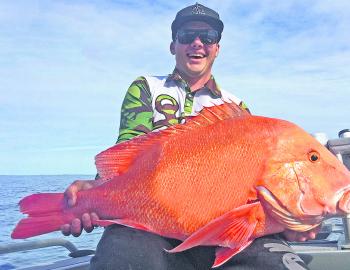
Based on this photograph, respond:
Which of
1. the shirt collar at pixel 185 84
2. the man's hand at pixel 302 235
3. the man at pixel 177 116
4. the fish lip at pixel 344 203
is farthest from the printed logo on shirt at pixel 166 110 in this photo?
the fish lip at pixel 344 203

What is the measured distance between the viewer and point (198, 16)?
12.7 ft

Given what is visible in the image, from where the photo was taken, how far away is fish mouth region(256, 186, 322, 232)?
2.29 m

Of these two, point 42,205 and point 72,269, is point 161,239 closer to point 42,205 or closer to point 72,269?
point 42,205

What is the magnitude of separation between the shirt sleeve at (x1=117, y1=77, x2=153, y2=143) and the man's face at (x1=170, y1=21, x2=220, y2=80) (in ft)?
1.30

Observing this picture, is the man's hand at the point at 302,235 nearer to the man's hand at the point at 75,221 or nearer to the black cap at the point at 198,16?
the man's hand at the point at 75,221

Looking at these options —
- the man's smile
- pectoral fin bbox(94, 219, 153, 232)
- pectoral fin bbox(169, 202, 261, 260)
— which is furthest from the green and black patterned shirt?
pectoral fin bbox(169, 202, 261, 260)

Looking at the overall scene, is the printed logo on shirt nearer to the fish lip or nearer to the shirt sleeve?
the shirt sleeve

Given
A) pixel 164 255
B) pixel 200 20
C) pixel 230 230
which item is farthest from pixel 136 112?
pixel 230 230

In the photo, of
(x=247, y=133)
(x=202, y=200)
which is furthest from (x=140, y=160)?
(x=247, y=133)

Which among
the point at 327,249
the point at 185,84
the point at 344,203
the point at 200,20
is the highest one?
the point at 200,20

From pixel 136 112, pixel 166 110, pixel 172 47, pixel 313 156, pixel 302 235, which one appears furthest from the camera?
pixel 172 47

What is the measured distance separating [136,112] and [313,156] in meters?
1.58

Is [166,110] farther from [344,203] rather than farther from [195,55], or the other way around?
[344,203]

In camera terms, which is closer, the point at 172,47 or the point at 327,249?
the point at 327,249
